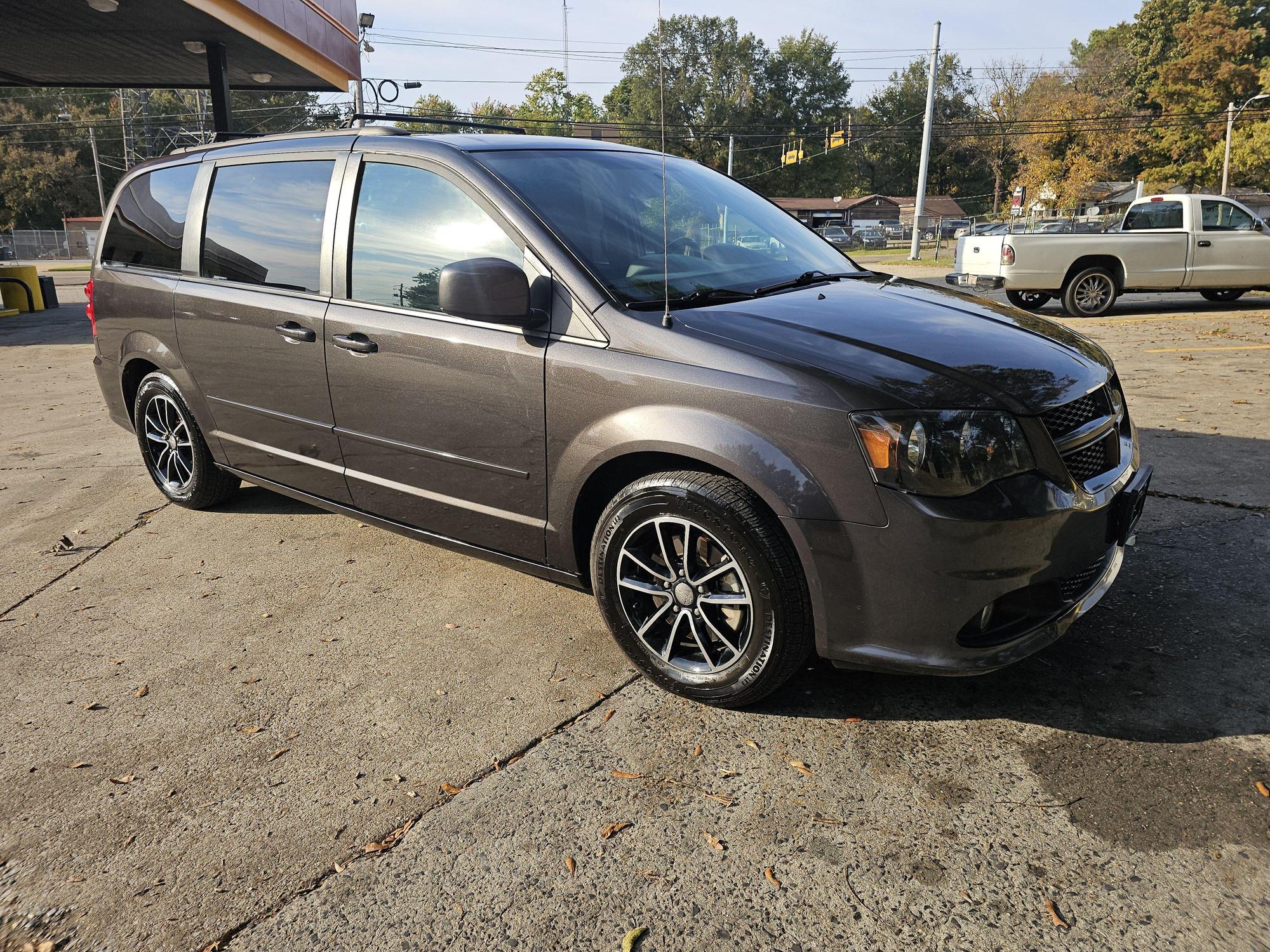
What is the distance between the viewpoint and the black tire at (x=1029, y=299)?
47.1 feet

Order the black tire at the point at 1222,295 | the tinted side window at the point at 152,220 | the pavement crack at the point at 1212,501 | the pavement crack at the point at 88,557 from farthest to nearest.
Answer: the black tire at the point at 1222,295 < the tinted side window at the point at 152,220 < the pavement crack at the point at 1212,501 < the pavement crack at the point at 88,557

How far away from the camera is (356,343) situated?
3676 mm

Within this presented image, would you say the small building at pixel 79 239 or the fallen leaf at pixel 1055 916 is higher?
the small building at pixel 79 239

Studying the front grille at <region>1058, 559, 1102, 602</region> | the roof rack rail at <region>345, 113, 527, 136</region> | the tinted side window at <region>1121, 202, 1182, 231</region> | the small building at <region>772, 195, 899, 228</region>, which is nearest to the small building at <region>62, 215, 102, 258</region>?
the small building at <region>772, 195, 899, 228</region>

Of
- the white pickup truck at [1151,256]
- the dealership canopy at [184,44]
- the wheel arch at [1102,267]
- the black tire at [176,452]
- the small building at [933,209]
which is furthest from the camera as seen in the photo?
the small building at [933,209]

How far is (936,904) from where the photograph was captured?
2162 mm

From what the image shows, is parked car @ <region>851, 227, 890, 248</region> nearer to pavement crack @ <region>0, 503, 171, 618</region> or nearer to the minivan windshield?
the minivan windshield

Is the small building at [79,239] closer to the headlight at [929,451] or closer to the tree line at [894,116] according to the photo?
the tree line at [894,116]

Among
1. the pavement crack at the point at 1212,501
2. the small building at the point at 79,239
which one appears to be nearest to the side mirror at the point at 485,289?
the pavement crack at the point at 1212,501

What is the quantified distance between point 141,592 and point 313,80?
1698 centimetres

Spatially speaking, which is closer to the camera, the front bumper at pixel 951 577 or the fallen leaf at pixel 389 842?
the fallen leaf at pixel 389 842

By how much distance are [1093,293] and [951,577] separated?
13.0 metres

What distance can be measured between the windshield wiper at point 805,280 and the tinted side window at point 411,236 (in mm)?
935

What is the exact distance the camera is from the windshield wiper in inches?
137
